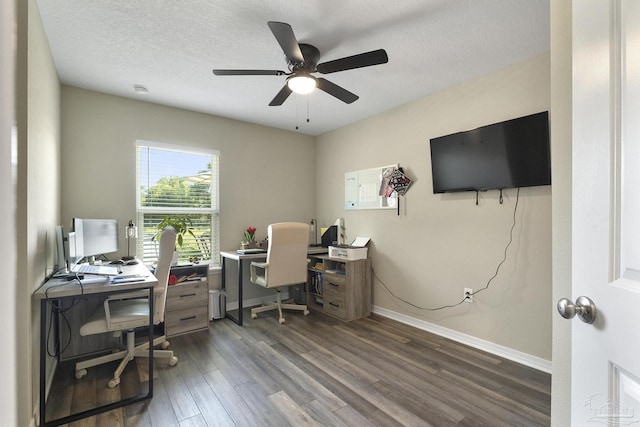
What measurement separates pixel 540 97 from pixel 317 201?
3.07 metres

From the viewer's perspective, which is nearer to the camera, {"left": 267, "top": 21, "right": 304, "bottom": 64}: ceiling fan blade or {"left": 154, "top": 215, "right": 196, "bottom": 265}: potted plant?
{"left": 267, "top": 21, "right": 304, "bottom": 64}: ceiling fan blade

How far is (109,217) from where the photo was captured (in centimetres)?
317

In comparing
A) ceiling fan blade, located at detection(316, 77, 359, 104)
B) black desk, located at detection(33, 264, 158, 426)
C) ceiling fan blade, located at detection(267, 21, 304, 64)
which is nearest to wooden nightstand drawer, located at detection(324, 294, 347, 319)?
black desk, located at detection(33, 264, 158, 426)

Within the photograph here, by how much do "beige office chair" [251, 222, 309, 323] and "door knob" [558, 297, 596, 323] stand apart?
2786 mm

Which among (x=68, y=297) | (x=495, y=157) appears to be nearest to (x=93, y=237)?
(x=68, y=297)

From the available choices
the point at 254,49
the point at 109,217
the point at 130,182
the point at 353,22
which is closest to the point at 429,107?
the point at 353,22

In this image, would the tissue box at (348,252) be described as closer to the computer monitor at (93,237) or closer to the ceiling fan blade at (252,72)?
the ceiling fan blade at (252,72)

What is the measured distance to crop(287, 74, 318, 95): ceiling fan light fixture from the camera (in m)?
2.20

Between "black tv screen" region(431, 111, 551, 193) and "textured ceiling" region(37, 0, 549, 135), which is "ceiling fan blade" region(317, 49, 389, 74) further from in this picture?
"black tv screen" region(431, 111, 551, 193)

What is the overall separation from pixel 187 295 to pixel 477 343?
289 centimetres

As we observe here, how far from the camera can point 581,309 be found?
74cm

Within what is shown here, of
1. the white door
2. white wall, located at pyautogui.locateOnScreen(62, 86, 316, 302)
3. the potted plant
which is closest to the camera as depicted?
the white door

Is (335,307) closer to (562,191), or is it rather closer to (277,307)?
(277,307)

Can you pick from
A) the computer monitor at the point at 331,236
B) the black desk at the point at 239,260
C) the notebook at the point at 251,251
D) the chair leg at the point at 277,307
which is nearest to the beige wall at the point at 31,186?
the black desk at the point at 239,260
